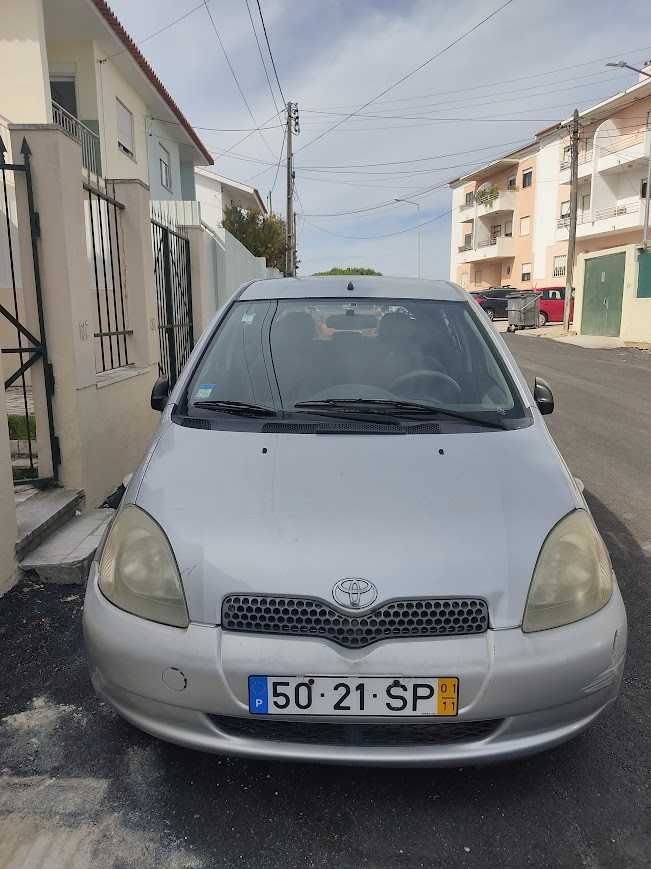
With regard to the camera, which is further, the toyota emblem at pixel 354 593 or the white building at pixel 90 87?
the white building at pixel 90 87

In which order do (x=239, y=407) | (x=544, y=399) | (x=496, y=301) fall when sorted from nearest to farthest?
(x=239, y=407) < (x=544, y=399) < (x=496, y=301)

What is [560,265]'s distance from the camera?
1577 inches

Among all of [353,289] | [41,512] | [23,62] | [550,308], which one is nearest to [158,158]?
[23,62]

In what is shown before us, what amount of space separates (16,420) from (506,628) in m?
5.39

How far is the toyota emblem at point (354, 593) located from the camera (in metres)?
1.90

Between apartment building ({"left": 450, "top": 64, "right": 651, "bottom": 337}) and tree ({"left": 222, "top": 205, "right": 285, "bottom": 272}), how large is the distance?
46.8 feet

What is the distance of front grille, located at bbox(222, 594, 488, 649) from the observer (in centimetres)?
191

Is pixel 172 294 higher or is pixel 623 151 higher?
pixel 623 151

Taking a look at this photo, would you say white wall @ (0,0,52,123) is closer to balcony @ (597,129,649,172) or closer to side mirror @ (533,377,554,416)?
side mirror @ (533,377,554,416)

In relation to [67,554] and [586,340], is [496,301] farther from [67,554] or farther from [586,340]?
[67,554]

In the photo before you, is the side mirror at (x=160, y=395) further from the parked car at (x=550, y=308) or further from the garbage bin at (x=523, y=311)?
the parked car at (x=550, y=308)

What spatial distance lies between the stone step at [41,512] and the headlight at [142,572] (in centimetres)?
180

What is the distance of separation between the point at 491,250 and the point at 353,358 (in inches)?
1863

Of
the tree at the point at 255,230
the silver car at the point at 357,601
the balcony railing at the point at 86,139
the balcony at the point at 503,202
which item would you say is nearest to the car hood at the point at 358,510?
the silver car at the point at 357,601
